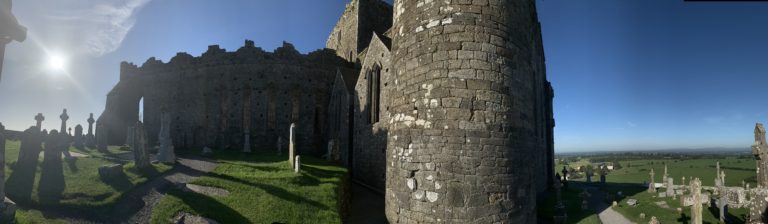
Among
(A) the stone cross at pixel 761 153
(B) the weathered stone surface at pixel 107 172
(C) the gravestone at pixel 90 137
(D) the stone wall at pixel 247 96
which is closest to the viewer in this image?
(B) the weathered stone surface at pixel 107 172

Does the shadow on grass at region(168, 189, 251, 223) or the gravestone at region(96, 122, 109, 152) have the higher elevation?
the gravestone at region(96, 122, 109, 152)

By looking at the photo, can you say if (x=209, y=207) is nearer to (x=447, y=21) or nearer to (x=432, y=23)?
(x=432, y=23)

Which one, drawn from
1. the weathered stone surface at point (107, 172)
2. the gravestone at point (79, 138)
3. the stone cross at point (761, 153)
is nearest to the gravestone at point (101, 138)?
the gravestone at point (79, 138)

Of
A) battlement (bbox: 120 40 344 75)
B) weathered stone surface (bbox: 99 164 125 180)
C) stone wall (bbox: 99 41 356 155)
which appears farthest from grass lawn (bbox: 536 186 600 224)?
battlement (bbox: 120 40 344 75)

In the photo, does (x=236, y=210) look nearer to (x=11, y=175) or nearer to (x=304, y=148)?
(x=11, y=175)

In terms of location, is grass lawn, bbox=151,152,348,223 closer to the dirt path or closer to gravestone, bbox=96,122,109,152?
gravestone, bbox=96,122,109,152

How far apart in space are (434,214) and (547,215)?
1032cm

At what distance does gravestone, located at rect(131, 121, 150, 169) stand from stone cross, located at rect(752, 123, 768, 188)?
2447 centimetres

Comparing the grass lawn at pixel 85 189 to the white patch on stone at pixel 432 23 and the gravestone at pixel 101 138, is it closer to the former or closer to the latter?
the gravestone at pixel 101 138

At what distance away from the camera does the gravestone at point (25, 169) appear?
9.12 meters

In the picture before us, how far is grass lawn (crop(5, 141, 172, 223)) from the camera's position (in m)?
8.01

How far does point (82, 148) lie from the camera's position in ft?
65.2

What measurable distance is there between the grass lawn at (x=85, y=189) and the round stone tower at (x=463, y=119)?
767 cm

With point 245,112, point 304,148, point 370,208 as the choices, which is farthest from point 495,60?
point 245,112
